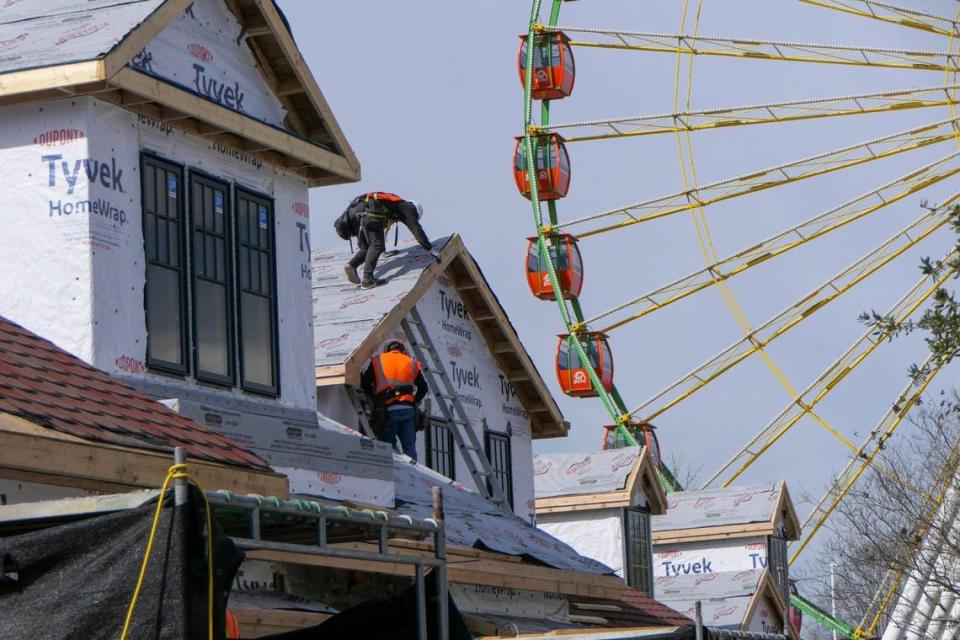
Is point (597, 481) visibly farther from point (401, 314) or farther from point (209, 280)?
point (209, 280)

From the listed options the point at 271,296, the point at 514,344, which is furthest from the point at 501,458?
the point at 271,296

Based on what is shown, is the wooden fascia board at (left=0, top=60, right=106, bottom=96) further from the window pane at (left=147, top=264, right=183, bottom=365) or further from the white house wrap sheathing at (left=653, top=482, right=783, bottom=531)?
the white house wrap sheathing at (left=653, top=482, right=783, bottom=531)

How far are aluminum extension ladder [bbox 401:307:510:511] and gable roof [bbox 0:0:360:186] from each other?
5.08 m

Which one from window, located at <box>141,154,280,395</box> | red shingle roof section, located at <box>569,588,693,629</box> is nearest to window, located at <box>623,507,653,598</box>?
red shingle roof section, located at <box>569,588,693,629</box>

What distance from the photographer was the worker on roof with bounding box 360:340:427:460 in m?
19.4

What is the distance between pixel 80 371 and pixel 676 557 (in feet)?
82.0

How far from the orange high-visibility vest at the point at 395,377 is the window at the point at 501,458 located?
Answer: 4186 mm

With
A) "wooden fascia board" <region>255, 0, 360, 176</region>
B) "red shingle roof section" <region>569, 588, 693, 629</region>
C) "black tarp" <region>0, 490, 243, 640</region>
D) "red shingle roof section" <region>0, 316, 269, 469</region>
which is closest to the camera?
"black tarp" <region>0, 490, 243, 640</region>

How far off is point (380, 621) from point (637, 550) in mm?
20637

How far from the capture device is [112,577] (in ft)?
23.5

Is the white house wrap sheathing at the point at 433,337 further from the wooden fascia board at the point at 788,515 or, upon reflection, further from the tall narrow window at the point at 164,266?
the wooden fascia board at the point at 788,515

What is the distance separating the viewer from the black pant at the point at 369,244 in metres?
22.0

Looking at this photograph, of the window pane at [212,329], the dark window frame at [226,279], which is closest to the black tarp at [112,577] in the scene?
the dark window frame at [226,279]

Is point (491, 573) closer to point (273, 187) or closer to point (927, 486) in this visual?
point (273, 187)
